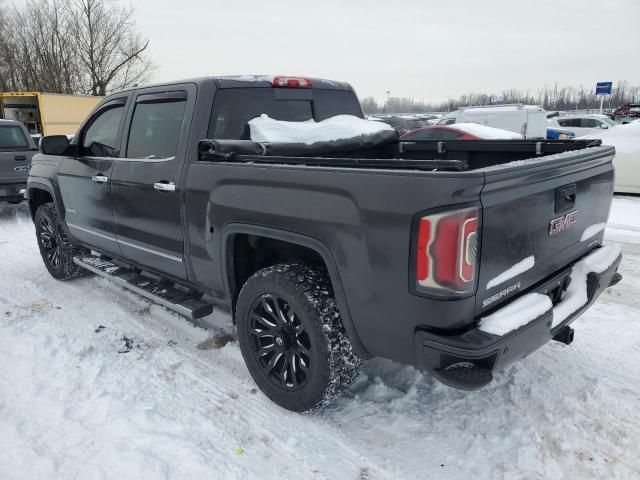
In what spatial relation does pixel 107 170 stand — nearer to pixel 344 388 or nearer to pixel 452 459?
pixel 344 388

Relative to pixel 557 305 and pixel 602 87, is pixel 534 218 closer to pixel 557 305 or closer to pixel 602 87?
pixel 557 305

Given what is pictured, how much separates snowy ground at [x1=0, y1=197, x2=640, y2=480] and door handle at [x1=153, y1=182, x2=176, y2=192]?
1217mm

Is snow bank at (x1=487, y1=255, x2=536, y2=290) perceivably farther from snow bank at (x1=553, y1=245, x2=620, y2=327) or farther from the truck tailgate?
snow bank at (x1=553, y1=245, x2=620, y2=327)

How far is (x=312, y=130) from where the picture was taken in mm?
3535

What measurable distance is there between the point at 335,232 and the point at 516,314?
3.04 ft

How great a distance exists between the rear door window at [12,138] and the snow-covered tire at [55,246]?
4.49 metres

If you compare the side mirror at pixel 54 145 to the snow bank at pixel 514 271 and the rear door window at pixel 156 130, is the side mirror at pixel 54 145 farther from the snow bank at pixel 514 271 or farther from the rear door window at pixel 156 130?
the snow bank at pixel 514 271

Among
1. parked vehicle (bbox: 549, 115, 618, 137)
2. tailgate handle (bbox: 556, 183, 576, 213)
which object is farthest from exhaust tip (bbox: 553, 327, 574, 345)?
parked vehicle (bbox: 549, 115, 618, 137)

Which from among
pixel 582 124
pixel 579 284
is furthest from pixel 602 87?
pixel 579 284

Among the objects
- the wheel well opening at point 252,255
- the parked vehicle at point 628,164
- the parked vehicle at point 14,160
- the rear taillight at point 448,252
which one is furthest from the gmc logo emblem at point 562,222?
the parked vehicle at point 14,160

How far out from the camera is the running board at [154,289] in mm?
3469

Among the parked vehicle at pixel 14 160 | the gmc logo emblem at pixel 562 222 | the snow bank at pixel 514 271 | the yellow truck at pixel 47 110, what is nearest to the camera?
the snow bank at pixel 514 271

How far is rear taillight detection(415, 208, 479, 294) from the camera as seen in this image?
2.00m

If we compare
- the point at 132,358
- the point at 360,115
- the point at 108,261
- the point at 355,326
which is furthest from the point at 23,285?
the point at 355,326
